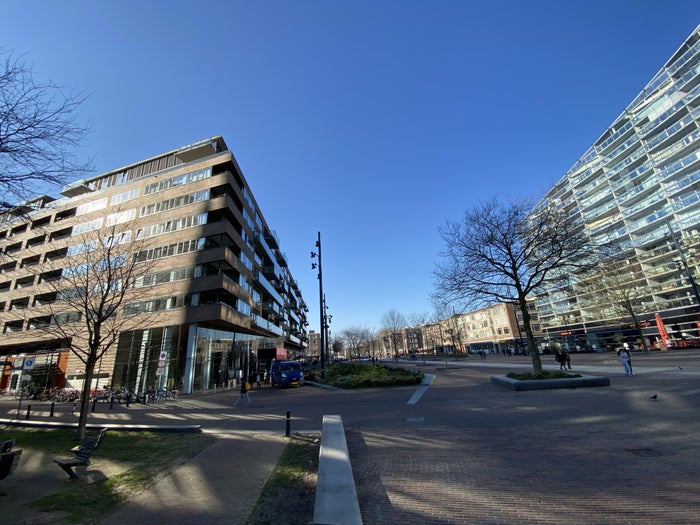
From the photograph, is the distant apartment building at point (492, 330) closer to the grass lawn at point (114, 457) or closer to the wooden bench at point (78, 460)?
the grass lawn at point (114, 457)

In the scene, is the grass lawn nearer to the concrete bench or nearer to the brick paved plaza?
the concrete bench

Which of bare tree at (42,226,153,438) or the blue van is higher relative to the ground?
bare tree at (42,226,153,438)

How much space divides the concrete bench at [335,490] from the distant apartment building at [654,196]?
144 ft

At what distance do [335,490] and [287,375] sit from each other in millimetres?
24620

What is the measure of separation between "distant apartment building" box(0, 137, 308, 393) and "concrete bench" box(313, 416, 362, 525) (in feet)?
67.0

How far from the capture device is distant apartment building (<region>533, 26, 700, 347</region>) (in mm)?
46000

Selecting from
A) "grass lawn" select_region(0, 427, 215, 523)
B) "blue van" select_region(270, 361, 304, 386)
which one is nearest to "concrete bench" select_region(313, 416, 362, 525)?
"grass lawn" select_region(0, 427, 215, 523)

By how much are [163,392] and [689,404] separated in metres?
28.6

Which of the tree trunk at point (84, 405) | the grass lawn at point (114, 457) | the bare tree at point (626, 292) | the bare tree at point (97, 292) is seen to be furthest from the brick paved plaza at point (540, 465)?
the bare tree at point (626, 292)

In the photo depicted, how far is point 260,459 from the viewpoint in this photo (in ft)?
24.5

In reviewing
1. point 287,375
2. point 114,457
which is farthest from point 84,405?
point 287,375

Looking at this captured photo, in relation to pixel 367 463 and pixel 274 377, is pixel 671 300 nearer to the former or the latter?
pixel 274 377

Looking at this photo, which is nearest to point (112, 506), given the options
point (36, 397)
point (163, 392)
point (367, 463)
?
point (367, 463)

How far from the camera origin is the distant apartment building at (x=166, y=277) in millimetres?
28750
